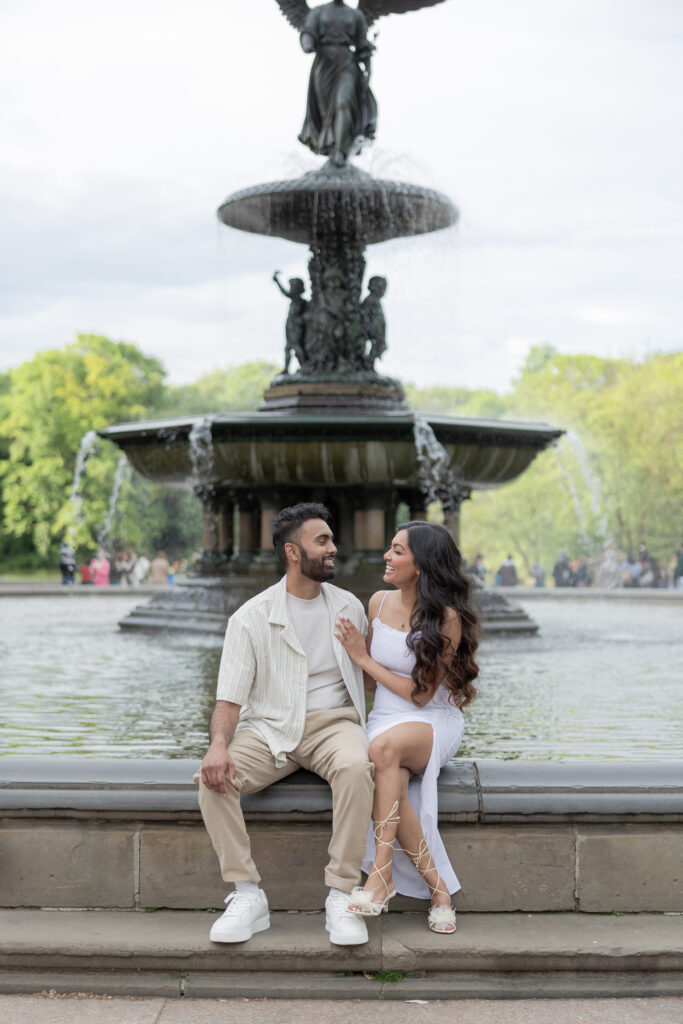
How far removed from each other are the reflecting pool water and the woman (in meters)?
1.62

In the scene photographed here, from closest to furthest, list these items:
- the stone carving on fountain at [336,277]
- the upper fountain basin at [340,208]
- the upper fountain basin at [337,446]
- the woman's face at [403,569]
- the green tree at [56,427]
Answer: the woman's face at [403,569]
the upper fountain basin at [337,446]
the upper fountain basin at [340,208]
the stone carving on fountain at [336,277]
the green tree at [56,427]

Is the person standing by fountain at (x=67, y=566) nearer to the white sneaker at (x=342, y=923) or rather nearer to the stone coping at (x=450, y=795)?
the stone coping at (x=450, y=795)

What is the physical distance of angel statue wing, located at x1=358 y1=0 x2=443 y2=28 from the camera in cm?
1502

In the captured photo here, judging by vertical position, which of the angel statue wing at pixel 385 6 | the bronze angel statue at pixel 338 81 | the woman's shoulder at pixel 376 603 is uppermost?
the angel statue wing at pixel 385 6

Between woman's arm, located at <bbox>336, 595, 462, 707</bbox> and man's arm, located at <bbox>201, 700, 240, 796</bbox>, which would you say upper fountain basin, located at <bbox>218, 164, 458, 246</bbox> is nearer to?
woman's arm, located at <bbox>336, 595, 462, 707</bbox>

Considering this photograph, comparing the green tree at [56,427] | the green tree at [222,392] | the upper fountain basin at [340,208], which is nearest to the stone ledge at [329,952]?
the upper fountain basin at [340,208]

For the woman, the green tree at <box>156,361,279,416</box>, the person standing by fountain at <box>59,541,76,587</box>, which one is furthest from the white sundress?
the green tree at <box>156,361,279,416</box>

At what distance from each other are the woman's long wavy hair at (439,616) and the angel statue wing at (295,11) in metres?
12.5

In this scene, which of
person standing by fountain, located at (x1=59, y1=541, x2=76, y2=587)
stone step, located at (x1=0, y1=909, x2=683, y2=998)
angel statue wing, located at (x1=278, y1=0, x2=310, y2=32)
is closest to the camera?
stone step, located at (x1=0, y1=909, x2=683, y2=998)

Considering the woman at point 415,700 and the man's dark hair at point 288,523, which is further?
the man's dark hair at point 288,523

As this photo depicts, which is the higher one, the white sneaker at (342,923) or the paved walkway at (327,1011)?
the white sneaker at (342,923)

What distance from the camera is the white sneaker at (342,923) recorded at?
3781 mm

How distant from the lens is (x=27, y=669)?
370 inches

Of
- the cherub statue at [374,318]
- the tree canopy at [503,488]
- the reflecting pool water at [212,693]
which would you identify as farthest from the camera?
the tree canopy at [503,488]
